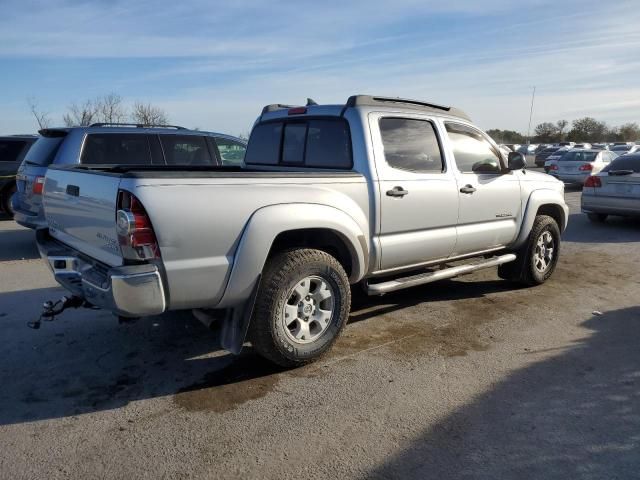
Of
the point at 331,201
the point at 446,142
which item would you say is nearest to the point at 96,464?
the point at 331,201

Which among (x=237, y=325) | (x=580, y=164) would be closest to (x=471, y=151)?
(x=237, y=325)

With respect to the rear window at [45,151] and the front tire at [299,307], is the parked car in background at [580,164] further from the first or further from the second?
the front tire at [299,307]

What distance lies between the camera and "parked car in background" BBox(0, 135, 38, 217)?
11.3 m

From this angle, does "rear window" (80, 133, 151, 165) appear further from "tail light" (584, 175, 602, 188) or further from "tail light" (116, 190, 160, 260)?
"tail light" (584, 175, 602, 188)

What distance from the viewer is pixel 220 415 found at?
11.2 feet

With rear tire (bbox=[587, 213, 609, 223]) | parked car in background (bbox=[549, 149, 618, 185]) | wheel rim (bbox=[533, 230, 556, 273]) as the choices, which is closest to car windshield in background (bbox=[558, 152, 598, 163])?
parked car in background (bbox=[549, 149, 618, 185])

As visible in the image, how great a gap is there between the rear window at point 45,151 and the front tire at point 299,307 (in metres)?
5.07

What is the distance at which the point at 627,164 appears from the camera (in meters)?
10.9

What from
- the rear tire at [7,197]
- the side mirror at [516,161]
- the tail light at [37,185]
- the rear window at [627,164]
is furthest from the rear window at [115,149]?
the rear window at [627,164]

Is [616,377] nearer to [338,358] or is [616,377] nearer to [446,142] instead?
[338,358]

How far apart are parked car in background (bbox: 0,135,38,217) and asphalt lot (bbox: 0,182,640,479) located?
680cm

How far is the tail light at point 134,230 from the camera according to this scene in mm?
3158

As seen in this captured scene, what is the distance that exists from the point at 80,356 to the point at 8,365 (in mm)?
507

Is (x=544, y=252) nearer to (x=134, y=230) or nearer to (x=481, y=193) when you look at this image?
(x=481, y=193)
